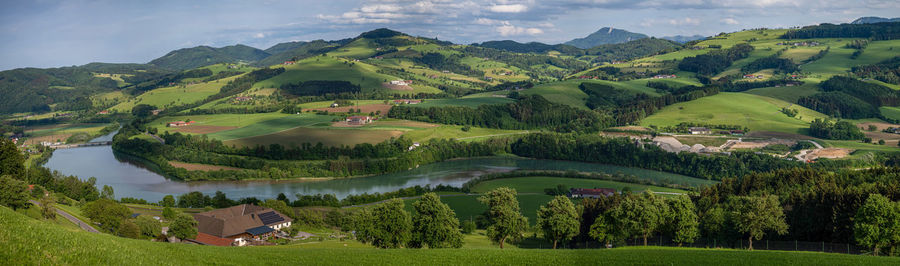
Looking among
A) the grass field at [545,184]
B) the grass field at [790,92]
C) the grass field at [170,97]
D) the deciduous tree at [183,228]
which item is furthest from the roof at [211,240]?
the grass field at [790,92]

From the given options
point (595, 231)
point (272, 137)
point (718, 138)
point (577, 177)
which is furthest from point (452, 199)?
point (718, 138)

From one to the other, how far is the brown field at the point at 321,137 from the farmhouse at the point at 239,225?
167ft

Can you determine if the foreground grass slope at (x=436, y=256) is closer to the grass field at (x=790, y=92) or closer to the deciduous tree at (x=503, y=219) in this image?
the deciduous tree at (x=503, y=219)

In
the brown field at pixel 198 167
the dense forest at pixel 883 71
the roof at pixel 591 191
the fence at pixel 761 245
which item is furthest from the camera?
the dense forest at pixel 883 71

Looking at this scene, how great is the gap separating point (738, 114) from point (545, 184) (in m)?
70.5

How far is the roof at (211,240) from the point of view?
47197 millimetres

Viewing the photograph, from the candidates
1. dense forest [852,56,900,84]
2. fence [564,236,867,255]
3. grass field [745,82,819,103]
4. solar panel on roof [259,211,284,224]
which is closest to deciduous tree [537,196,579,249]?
fence [564,236,867,255]

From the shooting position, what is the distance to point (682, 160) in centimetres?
9338

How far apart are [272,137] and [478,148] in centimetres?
3966

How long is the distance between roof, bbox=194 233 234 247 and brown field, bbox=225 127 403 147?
55.5 m

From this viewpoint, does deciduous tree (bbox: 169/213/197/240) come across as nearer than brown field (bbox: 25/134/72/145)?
Yes

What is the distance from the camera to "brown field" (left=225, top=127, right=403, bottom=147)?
105 m

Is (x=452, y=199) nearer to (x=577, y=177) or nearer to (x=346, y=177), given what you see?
(x=577, y=177)

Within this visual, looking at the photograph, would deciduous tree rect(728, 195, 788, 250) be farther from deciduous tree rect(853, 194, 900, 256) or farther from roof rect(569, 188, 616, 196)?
roof rect(569, 188, 616, 196)
